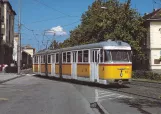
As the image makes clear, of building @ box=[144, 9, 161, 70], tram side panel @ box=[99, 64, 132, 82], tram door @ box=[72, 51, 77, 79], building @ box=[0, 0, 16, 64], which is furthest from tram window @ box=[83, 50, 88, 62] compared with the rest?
building @ box=[0, 0, 16, 64]

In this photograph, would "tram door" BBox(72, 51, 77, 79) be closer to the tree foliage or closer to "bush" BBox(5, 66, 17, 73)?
the tree foliage

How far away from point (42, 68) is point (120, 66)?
1983 cm

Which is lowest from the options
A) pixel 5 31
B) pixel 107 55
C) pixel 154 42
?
pixel 107 55

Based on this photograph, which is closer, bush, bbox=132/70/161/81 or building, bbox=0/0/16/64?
bush, bbox=132/70/161/81

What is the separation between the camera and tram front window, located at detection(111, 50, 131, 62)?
26.4m

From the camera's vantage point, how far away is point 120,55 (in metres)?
26.8

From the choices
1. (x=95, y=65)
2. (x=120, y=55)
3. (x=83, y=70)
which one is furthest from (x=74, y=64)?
(x=120, y=55)

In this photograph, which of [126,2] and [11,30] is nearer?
[126,2]

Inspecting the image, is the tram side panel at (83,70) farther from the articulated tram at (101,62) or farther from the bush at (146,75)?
the bush at (146,75)

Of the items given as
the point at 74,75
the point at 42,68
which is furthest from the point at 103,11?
the point at 74,75

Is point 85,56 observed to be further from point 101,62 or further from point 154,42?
point 154,42

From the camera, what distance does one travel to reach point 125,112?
13.2m

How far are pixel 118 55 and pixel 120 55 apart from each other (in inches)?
7.1

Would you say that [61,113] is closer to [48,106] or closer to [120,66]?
[48,106]
